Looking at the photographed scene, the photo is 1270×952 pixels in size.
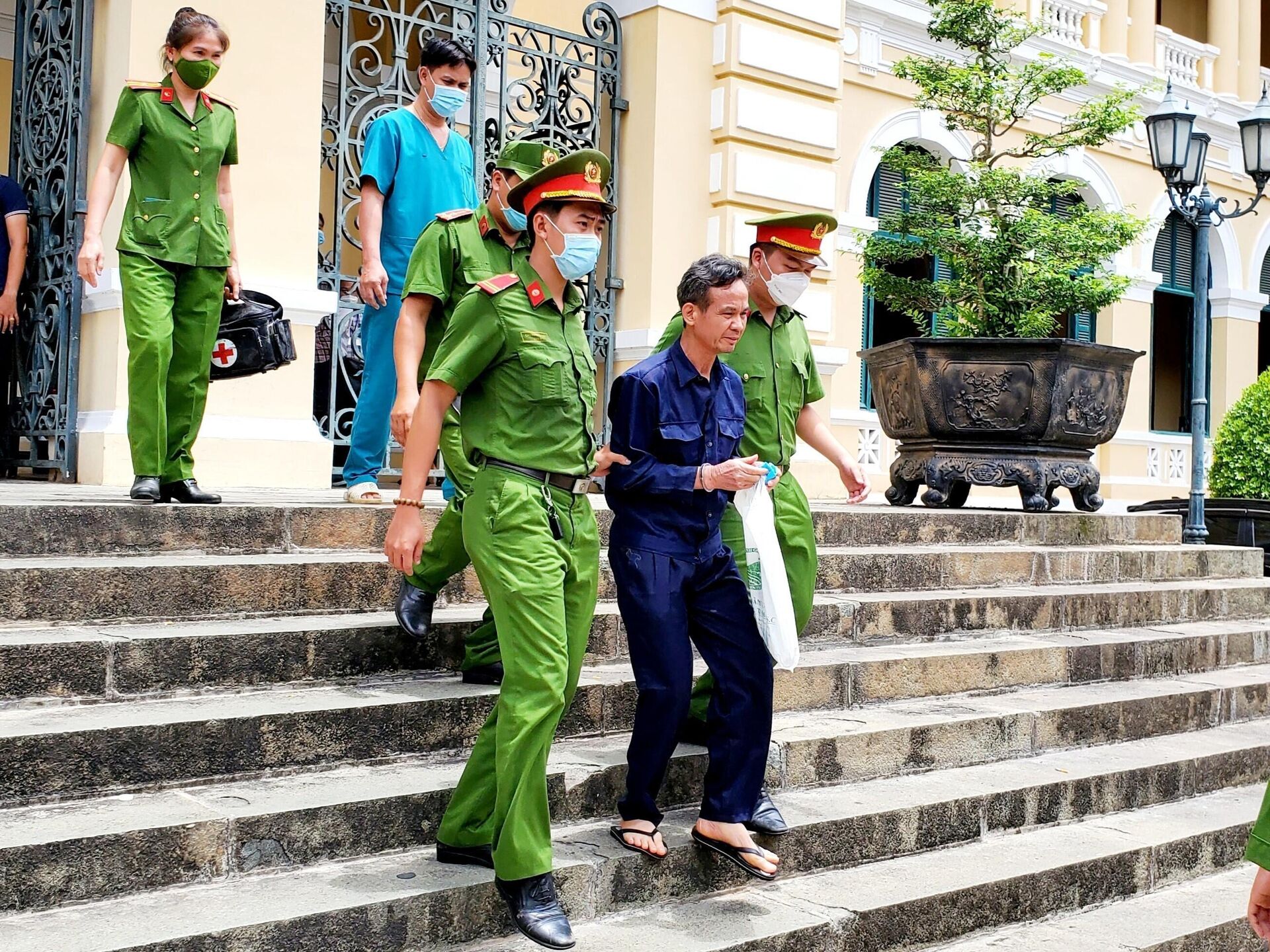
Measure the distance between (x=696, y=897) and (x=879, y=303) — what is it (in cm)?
1094

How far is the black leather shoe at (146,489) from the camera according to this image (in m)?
5.27

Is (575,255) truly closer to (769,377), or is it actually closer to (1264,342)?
(769,377)

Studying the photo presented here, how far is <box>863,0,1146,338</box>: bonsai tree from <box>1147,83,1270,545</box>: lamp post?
1767 mm

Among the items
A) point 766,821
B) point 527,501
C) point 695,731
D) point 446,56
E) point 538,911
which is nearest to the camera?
point 538,911

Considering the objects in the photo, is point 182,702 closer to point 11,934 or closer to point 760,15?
point 11,934

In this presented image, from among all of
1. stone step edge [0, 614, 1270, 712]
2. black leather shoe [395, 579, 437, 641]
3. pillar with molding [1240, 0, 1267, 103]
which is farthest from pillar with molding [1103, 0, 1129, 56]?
black leather shoe [395, 579, 437, 641]

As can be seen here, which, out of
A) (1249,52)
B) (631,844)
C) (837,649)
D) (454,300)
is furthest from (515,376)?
(1249,52)

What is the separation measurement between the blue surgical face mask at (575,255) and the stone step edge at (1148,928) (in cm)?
238

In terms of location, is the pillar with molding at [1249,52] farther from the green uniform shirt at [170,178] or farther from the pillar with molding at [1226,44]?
the green uniform shirt at [170,178]

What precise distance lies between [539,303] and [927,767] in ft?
8.80

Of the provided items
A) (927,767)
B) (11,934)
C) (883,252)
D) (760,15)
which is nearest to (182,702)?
(11,934)

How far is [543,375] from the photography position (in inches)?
146

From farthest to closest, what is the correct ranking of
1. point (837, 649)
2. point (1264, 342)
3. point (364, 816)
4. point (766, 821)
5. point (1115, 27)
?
1. point (1264, 342)
2. point (1115, 27)
3. point (837, 649)
4. point (766, 821)
5. point (364, 816)

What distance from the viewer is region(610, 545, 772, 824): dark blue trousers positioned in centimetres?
394
